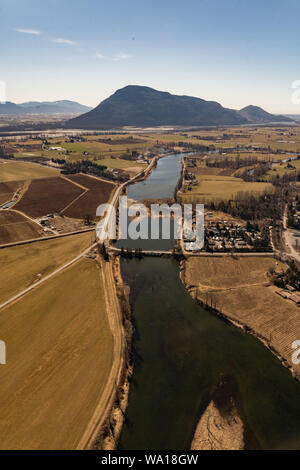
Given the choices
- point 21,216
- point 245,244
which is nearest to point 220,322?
point 245,244

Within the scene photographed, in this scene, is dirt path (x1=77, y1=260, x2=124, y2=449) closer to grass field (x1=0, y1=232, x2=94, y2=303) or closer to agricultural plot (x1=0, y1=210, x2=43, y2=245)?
grass field (x1=0, y1=232, x2=94, y2=303)

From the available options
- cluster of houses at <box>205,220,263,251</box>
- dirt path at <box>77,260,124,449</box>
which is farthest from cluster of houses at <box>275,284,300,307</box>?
dirt path at <box>77,260,124,449</box>

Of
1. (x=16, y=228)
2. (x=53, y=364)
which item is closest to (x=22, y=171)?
(x=16, y=228)

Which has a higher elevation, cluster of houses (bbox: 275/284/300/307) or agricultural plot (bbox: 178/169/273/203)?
agricultural plot (bbox: 178/169/273/203)

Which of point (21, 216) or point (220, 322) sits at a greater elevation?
point (21, 216)

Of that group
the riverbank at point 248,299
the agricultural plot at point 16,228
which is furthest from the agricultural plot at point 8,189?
the riverbank at point 248,299

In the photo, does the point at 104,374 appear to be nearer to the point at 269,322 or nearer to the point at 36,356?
the point at 36,356
